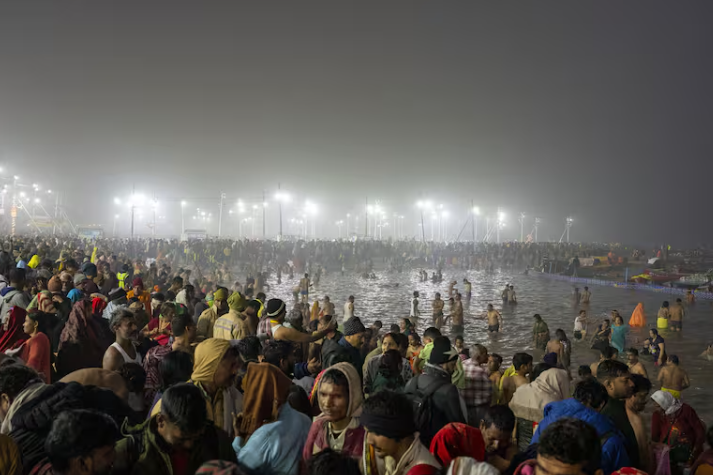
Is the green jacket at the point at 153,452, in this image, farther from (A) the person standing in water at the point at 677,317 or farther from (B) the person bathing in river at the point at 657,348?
(A) the person standing in water at the point at 677,317

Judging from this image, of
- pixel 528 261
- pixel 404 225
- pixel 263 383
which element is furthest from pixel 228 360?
pixel 404 225

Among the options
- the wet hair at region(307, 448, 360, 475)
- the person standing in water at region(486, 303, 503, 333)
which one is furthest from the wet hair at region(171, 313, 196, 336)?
the person standing in water at region(486, 303, 503, 333)

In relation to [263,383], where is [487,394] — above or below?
below

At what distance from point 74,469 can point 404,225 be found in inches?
5861

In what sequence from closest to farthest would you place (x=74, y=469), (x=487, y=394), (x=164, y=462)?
(x=74, y=469) → (x=164, y=462) → (x=487, y=394)

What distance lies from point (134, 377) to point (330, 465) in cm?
264

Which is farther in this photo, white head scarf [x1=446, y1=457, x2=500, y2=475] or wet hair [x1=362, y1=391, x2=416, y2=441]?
wet hair [x1=362, y1=391, x2=416, y2=441]

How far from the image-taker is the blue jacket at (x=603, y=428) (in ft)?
9.91

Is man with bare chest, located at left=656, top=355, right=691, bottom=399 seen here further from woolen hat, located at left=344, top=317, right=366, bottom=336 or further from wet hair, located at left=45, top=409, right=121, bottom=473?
wet hair, located at left=45, top=409, right=121, bottom=473

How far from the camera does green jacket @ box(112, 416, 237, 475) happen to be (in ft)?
8.20

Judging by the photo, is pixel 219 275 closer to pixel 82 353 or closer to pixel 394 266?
pixel 394 266

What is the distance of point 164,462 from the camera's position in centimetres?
254

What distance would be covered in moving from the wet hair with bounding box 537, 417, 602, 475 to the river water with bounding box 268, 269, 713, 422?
8316 millimetres

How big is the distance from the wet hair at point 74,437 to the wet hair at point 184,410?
30 centimetres
